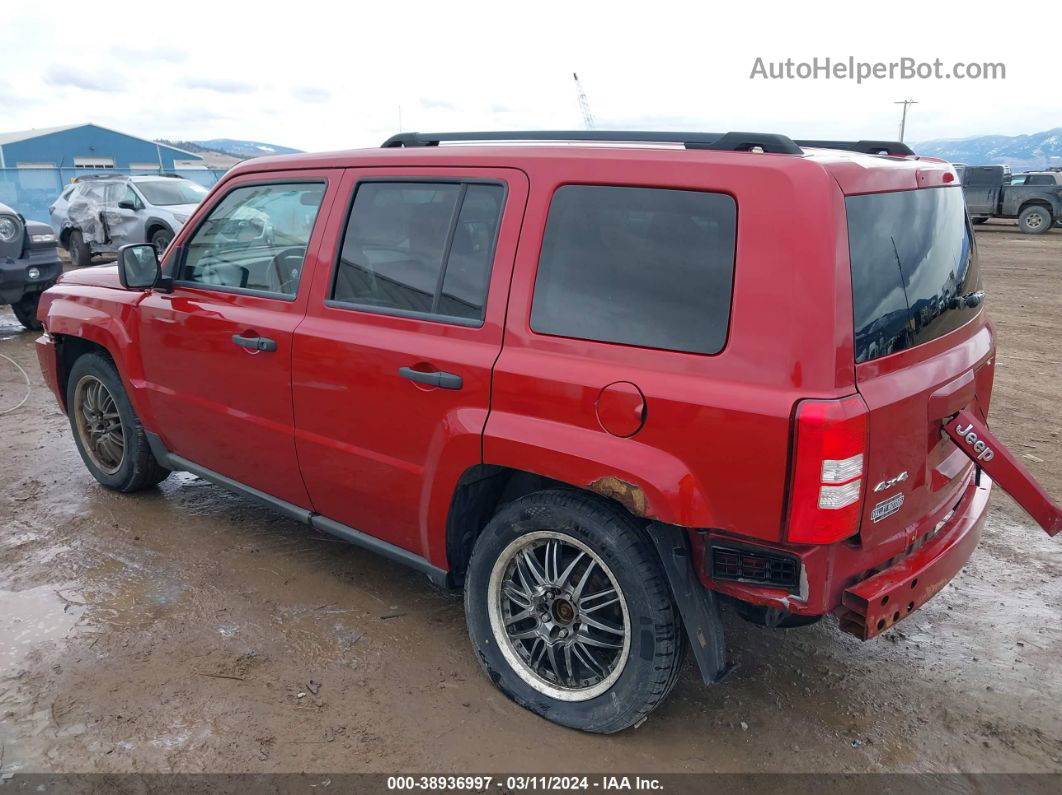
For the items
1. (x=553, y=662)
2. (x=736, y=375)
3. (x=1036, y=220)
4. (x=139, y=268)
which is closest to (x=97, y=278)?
(x=139, y=268)

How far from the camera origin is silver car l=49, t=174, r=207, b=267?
47.4ft

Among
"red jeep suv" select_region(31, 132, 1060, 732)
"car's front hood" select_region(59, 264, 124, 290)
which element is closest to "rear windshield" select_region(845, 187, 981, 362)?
"red jeep suv" select_region(31, 132, 1060, 732)

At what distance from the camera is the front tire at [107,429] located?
455cm

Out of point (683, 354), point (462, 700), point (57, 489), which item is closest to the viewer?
point (683, 354)

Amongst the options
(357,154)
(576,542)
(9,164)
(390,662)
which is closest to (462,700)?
(390,662)

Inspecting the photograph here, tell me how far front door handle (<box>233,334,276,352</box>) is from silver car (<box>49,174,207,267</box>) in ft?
38.1

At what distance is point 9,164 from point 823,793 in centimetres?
4845

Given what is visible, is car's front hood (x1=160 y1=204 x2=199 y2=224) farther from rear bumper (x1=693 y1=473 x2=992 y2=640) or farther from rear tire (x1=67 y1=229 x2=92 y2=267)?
rear bumper (x1=693 y1=473 x2=992 y2=640)

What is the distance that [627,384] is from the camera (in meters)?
2.46

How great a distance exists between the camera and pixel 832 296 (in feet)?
7.27

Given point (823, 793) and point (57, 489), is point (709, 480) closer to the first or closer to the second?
point (823, 793)

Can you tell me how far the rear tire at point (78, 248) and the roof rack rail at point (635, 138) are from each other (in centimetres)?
1469

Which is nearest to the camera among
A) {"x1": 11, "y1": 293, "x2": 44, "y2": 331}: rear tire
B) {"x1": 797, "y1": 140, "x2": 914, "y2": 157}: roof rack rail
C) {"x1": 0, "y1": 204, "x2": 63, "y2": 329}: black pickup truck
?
{"x1": 797, "y1": 140, "x2": 914, "y2": 157}: roof rack rail

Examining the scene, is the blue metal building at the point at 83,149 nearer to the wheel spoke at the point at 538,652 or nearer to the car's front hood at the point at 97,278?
the car's front hood at the point at 97,278
